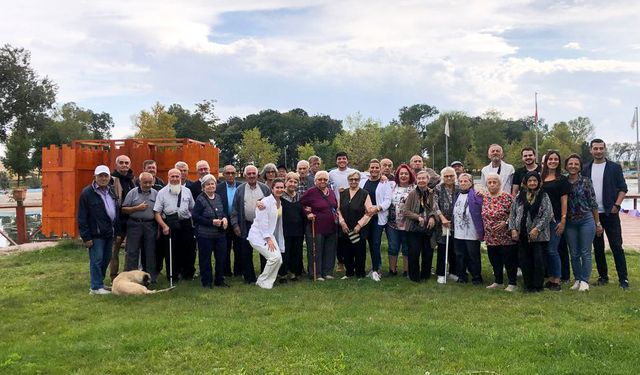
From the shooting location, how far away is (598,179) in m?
7.08

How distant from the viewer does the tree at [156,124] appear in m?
38.3

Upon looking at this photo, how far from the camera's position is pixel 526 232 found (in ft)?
22.6

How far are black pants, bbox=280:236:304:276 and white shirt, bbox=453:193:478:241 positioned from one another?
89.7 inches

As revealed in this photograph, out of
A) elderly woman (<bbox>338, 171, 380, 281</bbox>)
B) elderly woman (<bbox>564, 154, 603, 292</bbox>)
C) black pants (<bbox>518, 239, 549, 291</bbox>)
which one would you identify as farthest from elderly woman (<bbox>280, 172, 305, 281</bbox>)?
elderly woman (<bbox>564, 154, 603, 292</bbox>)

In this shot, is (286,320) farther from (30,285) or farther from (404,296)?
(30,285)

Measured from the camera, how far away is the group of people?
6957mm

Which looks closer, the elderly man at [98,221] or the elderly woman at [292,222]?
the elderly man at [98,221]

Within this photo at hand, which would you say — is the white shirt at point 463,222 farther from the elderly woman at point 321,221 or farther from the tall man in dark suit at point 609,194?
the elderly woman at point 321,221

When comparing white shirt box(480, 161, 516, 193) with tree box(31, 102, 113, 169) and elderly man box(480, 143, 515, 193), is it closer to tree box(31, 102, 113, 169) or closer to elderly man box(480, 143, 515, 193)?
elderly man box(480, 143, 515, 193)

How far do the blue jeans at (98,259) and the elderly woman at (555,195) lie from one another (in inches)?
234

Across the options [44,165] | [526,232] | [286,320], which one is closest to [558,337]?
[526,232]

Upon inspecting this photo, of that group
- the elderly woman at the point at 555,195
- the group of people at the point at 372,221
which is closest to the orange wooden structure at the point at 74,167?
the group of people at the point at 372,221

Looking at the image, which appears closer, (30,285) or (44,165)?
(30,285)

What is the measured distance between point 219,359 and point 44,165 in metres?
9.12
